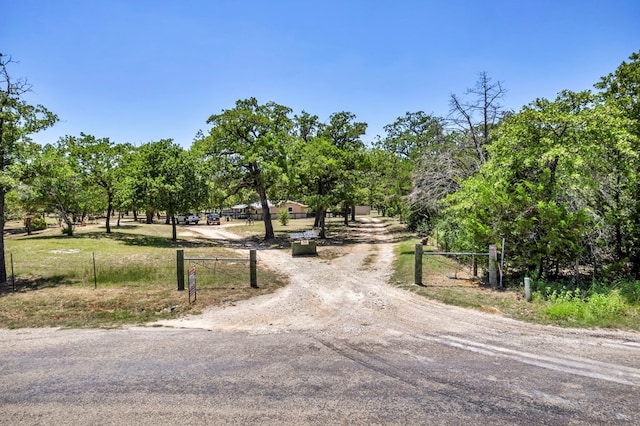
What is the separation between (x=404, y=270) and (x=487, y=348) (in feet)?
27.1

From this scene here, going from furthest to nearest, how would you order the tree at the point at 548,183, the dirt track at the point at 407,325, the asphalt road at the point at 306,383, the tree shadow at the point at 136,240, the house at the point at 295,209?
the house at the point at 295,209 < the tree shadow at the point at 136,240 < the tree at the point at 548,183 < the dirt track at the point at 407,325 < the asphalt road at the point at 306,383

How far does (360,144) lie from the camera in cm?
3422

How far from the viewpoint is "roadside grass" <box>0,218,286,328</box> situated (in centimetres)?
946

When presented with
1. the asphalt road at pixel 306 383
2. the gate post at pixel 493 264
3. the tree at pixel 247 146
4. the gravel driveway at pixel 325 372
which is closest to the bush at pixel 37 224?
the tree at pixel 247 146

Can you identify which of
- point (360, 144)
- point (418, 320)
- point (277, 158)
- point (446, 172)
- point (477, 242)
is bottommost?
point (418, 320)

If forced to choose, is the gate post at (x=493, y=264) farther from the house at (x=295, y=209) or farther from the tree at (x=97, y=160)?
the house at (x=295, y=209)

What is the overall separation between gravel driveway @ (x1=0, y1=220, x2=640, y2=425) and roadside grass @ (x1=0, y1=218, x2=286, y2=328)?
1.09m

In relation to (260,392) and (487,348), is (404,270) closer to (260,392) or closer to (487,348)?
(487,348)

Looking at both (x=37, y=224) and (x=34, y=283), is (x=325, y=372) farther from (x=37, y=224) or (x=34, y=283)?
(x=37, y=224)

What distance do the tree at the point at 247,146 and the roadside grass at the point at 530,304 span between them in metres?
14.9

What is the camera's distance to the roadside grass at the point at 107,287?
9.46 m

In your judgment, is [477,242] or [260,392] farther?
[477,242]

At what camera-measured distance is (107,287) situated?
1241cm

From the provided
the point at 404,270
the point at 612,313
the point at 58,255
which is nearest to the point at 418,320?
the point at 612,313
